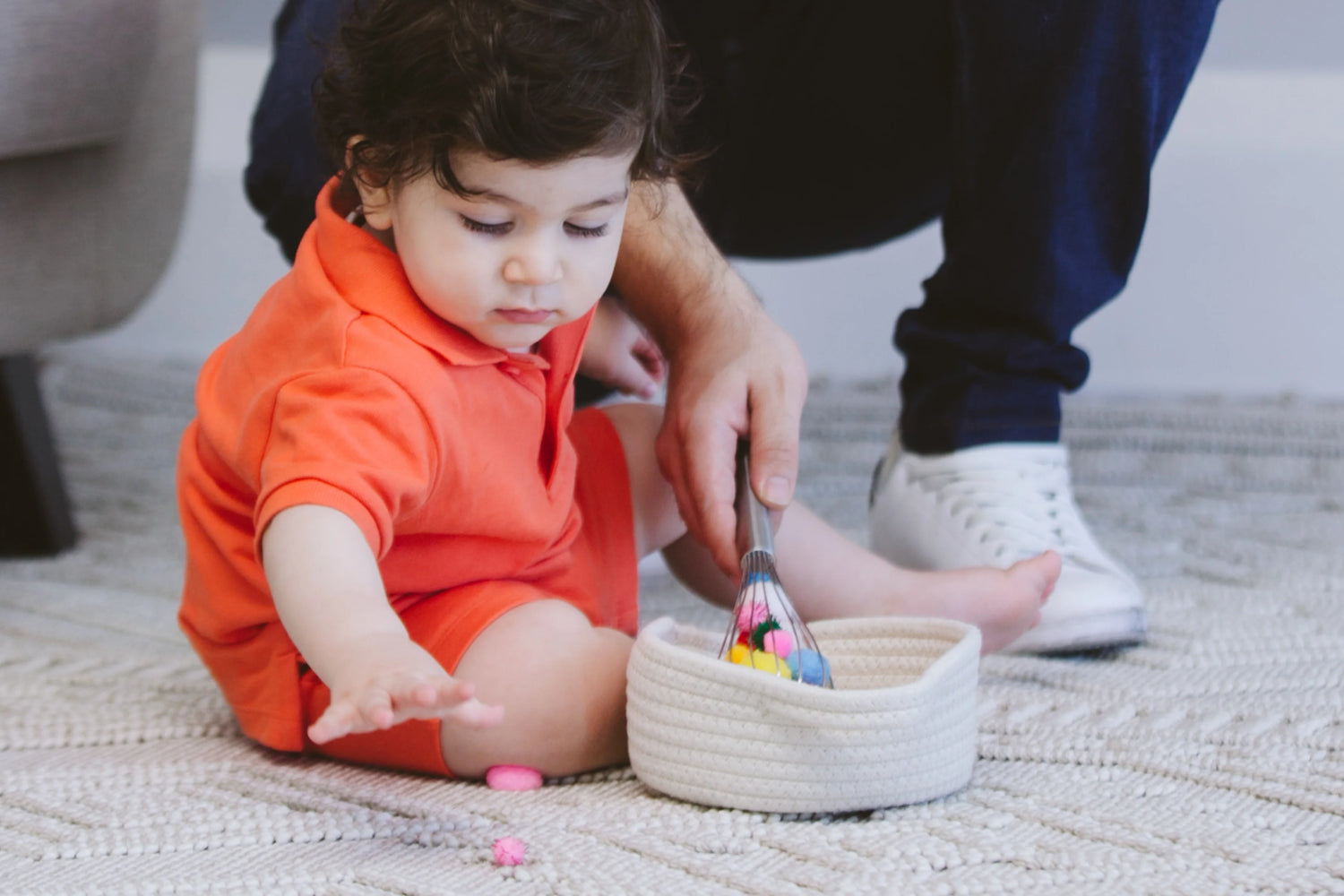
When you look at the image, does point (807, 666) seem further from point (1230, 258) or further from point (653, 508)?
point (1230, 258)

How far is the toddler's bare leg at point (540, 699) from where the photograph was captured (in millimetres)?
619

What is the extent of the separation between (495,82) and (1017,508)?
0.46m

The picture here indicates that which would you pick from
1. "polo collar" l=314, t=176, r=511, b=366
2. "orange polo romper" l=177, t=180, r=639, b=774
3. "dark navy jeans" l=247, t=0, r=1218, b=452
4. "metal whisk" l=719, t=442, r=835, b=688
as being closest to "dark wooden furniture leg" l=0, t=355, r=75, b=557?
"dark navy jeans" l=247, t=0, r=1218, b=452

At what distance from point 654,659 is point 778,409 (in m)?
0.19

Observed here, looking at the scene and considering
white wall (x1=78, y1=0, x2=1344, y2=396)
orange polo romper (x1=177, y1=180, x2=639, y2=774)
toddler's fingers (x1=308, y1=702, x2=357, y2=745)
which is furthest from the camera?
white wall (x1=78, y1=0, x2=1344, y2=396)

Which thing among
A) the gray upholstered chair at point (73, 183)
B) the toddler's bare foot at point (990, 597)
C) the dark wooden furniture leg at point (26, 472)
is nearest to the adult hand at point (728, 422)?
the toddler's bare foot at point (990, 597)

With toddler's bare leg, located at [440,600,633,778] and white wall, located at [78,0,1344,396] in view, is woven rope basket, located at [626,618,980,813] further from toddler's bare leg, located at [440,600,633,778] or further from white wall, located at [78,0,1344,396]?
white wall, located at [78,0,1344,396]

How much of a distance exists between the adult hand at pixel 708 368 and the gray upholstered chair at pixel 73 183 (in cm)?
39

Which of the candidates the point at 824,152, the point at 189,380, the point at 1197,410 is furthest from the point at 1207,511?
the point at 189,380

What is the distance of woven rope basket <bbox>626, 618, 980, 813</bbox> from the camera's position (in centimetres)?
56

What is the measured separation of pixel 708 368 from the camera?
2.46 feet

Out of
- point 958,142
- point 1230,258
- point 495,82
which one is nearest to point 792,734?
point 495,82

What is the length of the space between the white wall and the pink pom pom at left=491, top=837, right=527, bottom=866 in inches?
44.3

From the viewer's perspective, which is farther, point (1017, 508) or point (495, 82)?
point (1017, 508)
